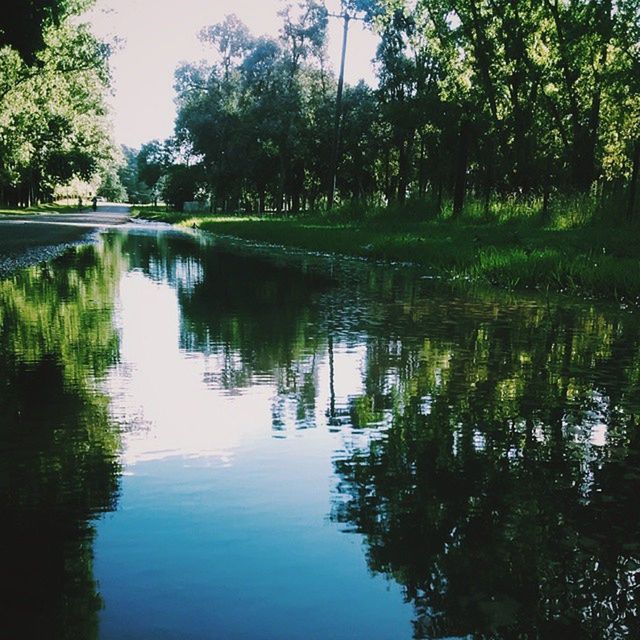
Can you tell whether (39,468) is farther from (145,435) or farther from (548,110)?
(548,110)

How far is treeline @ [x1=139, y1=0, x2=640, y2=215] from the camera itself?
1212 inches

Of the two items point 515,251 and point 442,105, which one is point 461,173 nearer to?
point 515,251

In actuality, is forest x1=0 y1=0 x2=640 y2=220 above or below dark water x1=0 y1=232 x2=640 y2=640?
above

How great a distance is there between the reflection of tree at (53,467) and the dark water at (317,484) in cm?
1

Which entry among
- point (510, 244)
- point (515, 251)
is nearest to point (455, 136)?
point (510, 244)

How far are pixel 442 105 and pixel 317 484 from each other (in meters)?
42.3

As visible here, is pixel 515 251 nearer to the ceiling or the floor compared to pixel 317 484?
nearer to the ceiling

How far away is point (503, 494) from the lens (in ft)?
10.0

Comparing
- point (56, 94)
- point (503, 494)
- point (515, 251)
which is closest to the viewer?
point (503, 494)

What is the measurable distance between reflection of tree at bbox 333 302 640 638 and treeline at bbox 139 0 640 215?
1328 centimetres

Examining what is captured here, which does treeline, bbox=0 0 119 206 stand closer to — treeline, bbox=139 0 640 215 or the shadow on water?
treeline, bbox=139 0 640 215

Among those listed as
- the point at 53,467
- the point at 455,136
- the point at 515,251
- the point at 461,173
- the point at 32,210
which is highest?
the point at 455,136

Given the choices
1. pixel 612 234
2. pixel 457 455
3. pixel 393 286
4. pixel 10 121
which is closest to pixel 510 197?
pixel 612 234

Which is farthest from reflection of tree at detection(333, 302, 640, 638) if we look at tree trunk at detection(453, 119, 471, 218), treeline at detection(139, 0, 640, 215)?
tree trunk at detection(453, 119, 471, 218)
